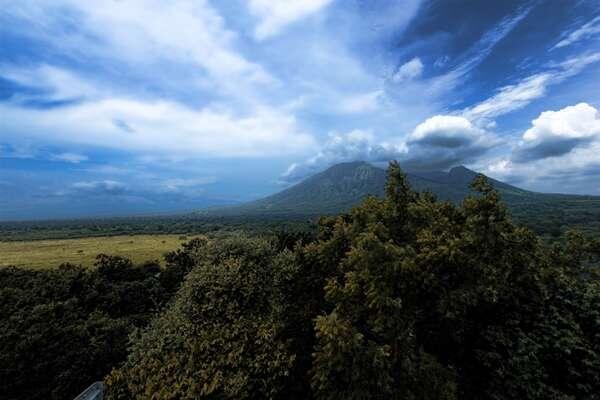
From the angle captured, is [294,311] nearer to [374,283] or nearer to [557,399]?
[374,283]

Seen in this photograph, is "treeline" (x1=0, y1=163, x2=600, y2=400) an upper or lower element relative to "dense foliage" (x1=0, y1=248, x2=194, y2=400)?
upper

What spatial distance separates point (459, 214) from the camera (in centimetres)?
1891

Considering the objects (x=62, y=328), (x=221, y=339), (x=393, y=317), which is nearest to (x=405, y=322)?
(x=393, y=317)

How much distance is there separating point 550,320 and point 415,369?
7242 millimetres

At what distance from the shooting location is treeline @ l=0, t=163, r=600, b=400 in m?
13.5

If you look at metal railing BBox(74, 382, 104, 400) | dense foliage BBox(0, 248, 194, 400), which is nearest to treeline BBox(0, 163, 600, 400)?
dense foliage BBox(0, 248, 194, 400)

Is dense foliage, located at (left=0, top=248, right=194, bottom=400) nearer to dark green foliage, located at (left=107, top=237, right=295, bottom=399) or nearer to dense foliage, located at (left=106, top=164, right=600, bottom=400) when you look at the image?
dark green foliage, located at (left=107, top=237, right=295, bottom=399)

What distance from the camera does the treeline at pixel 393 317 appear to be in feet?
44.3

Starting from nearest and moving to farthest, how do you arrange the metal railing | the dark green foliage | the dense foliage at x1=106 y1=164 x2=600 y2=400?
the metal railing
the dense foliage at x1=106 y1=164 x2=600 y2=400
the dark green foliage

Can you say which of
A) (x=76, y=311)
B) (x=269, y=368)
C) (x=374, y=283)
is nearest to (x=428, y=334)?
(x=374, y=283)

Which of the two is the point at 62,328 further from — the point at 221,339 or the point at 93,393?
the point at 221,339

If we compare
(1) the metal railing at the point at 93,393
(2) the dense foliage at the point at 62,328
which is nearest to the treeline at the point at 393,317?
(2) the dense foliage at the point at 62,328

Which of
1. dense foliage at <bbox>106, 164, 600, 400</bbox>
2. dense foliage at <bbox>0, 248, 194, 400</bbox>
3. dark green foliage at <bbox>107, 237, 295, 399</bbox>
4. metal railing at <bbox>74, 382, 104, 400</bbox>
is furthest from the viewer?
dense foliage at <bbox>0, 248, 194, 400</bbox>

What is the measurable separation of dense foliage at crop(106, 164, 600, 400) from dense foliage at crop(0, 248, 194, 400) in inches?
234
